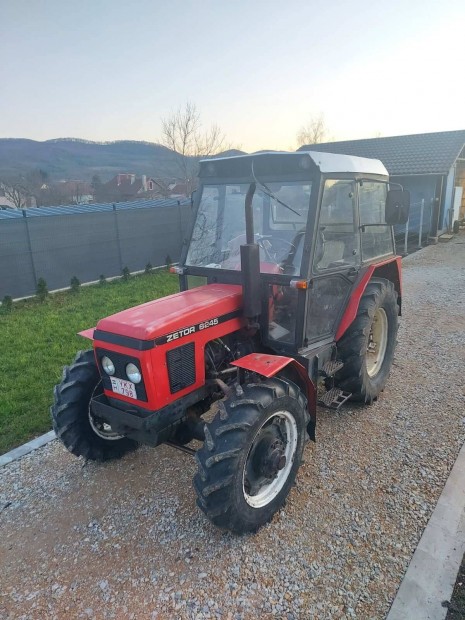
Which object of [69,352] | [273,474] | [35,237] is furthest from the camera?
[35,237]

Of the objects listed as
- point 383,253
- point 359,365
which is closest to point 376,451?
point 359,365

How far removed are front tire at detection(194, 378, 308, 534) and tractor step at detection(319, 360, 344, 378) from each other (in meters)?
0.65

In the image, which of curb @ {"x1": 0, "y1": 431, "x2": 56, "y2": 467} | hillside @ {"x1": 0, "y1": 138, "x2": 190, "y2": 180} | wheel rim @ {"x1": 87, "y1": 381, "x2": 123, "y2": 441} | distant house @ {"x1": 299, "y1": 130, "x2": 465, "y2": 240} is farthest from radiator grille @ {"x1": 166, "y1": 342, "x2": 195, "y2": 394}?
hillside @ {"x1": 0, "y1": 138, "x2": 190, "y2": 180}

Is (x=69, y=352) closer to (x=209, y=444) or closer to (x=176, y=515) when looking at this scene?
(x=176, y=515)

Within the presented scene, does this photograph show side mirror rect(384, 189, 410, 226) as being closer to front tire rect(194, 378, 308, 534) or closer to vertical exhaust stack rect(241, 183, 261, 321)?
vertical exhaust stack rect(241, 183, 261, 321)

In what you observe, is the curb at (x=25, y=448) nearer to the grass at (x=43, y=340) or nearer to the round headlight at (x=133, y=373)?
the grass at (x=43, y=340)

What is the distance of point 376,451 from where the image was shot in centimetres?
346

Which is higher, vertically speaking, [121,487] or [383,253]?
[383,253]

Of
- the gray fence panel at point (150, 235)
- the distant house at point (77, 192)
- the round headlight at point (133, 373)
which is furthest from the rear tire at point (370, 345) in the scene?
the distant house at point (77, 192)

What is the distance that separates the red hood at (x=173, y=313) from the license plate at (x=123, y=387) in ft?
1.05

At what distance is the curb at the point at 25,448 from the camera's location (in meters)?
3.62

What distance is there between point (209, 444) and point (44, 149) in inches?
4721

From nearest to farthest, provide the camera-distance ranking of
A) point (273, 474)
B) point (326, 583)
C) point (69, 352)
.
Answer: point (326, 583) → point (273, 474) → point (69, 352)

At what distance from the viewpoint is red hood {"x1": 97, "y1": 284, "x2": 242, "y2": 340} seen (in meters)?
2.67
